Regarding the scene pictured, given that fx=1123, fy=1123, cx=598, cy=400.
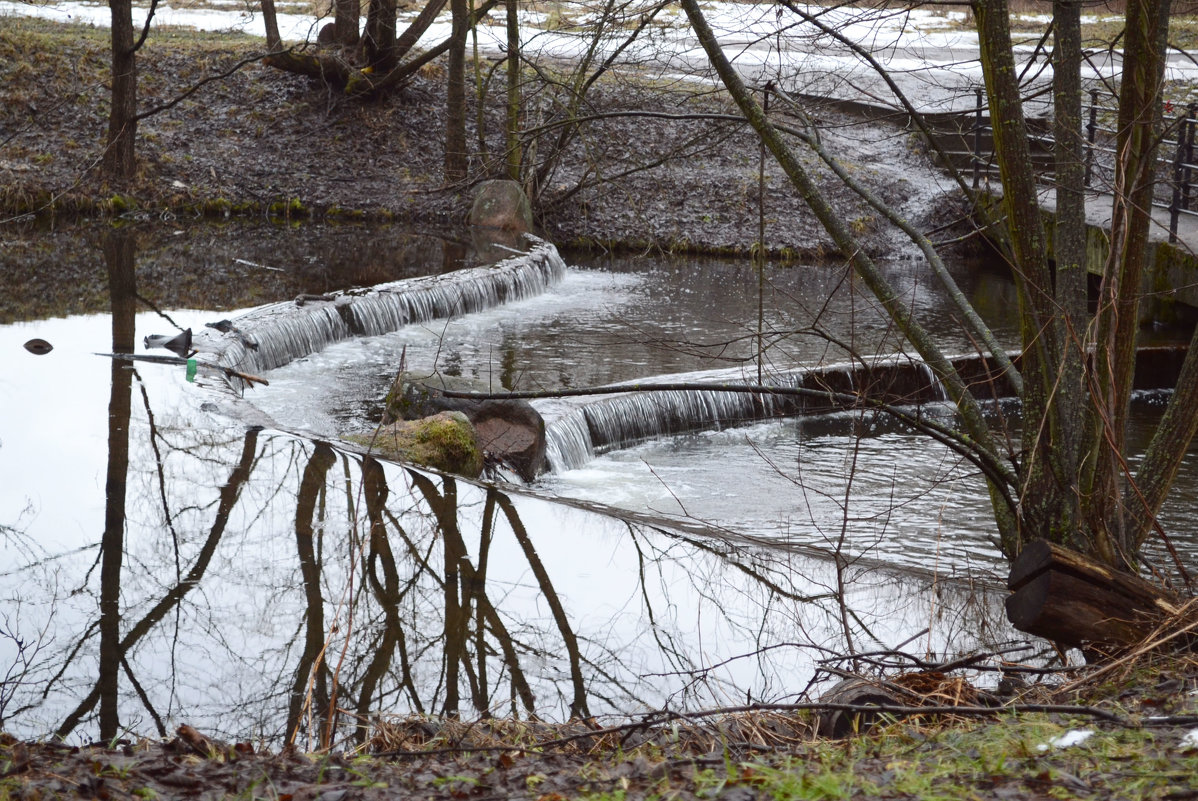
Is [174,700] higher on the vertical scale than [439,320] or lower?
lower

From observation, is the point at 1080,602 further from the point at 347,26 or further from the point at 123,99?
the point at 347,26

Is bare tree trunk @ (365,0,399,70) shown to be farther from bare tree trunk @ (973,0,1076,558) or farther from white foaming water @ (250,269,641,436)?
bare tree trunk @ (973,0,1076,558)

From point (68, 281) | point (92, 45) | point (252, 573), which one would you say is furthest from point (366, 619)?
point (92, 45)

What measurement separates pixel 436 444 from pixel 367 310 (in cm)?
496

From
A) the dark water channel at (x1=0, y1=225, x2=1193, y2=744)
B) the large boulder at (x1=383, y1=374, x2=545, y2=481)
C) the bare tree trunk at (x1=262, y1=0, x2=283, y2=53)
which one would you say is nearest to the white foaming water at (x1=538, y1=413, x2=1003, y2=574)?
the dark water channel at (x1=0, y1=225, x2=1193, y2=744)

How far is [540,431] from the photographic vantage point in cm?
851

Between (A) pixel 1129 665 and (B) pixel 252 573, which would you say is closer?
(A) pixel 1129 665

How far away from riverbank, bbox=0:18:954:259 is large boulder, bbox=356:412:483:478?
9733 mm

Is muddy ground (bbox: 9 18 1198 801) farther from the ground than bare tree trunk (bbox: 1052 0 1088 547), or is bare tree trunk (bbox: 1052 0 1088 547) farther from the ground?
muddy ground (bbox: 9 18 1198 801)

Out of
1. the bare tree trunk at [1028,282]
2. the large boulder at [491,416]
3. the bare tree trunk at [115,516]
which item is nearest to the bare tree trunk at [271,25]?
the bare tree trunk at [115,516]

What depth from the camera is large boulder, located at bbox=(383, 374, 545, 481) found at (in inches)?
330

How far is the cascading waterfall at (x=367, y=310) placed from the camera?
34.2ft

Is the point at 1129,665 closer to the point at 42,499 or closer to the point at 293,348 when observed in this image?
the point at 42,499

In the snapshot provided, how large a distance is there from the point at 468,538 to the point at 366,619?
3.88 ft
